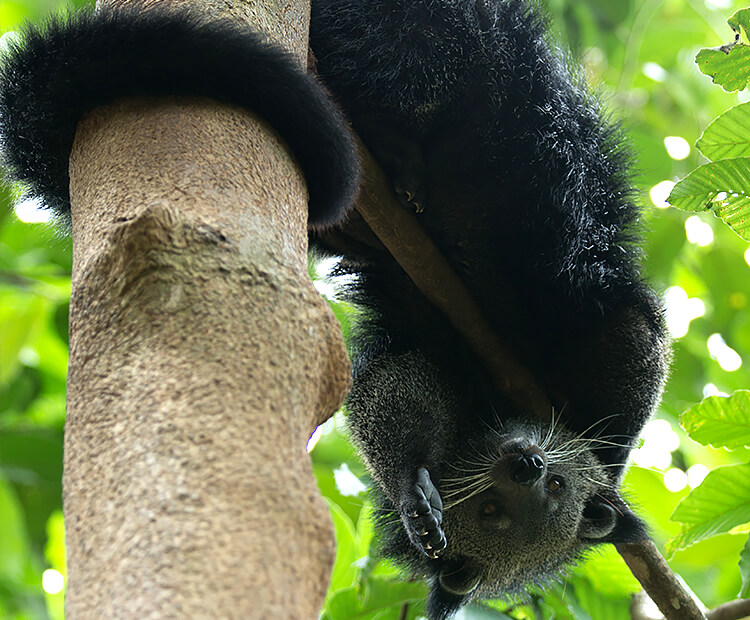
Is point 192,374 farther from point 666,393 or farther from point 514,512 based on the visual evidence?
point 666,393

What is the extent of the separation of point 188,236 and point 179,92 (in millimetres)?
419

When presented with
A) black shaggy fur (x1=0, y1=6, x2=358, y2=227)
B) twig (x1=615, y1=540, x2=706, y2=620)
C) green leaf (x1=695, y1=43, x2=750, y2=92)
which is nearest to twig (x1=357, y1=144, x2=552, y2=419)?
twig (x1=615, y1=540, x2=706, y2=620)

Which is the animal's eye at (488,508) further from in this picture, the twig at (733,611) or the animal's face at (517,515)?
the twig at (733,611)

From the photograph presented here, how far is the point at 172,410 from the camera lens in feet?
3.51

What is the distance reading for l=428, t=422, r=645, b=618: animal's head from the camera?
106 inches

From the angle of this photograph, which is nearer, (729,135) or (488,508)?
(729,135)

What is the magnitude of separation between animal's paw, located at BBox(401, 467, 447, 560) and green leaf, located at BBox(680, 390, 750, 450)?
30.9 inches

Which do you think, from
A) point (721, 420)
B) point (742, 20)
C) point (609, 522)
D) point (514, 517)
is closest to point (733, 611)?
point (609, 522)

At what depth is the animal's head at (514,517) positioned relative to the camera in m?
2.69

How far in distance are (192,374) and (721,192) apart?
5.52 feet

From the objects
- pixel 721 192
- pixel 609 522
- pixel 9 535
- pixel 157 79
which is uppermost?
pixel 157 79

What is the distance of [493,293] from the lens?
2906mm

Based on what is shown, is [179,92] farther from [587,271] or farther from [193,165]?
[587,271]

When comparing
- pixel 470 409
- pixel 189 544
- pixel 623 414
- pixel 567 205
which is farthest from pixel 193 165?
pixel 623 414
